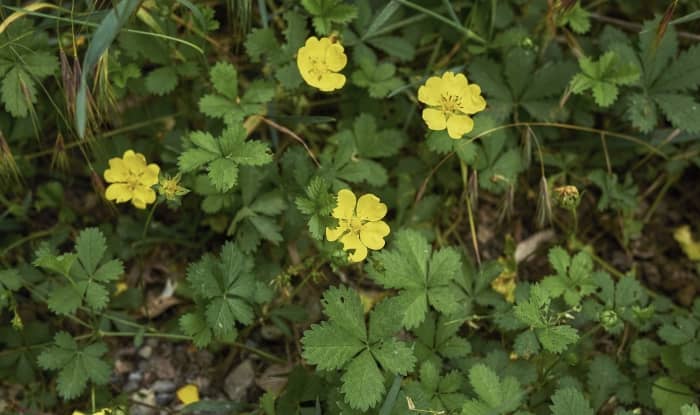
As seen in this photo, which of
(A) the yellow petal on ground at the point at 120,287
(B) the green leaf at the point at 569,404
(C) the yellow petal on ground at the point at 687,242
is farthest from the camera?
(C) the yellow petal on ground at the point at 687,242

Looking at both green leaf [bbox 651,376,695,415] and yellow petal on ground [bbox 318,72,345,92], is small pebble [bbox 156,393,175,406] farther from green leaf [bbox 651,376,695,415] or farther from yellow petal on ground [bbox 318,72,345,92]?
green leaf [bbox 651,376,695,415]

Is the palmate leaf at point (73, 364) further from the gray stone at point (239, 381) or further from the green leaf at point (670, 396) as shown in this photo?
the green leaf at point (670, 396)

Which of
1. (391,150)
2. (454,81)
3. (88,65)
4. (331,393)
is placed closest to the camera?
(88,65)

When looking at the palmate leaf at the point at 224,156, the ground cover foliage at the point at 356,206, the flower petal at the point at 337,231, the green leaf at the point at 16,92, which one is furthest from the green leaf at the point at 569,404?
the green leaf at the point at 16,92

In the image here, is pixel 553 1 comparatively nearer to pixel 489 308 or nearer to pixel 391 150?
pixel 391 150

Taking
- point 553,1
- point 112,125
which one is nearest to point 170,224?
point 112,125

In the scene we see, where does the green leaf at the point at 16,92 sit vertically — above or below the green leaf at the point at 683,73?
above

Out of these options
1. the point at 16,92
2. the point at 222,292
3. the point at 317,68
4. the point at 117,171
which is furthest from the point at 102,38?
the point at 222,292
